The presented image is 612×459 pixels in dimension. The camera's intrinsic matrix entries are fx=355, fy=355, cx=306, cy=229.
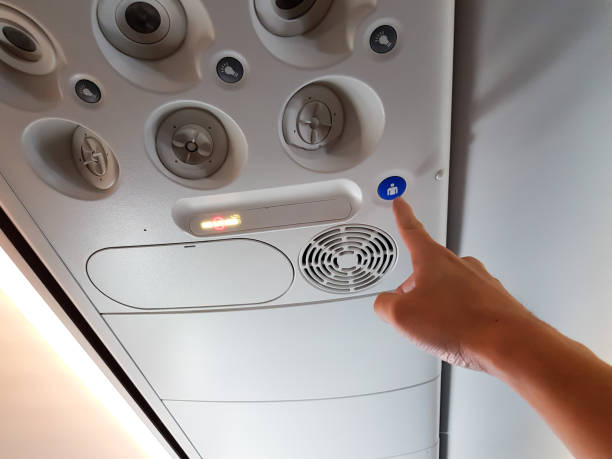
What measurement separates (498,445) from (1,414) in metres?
1.11

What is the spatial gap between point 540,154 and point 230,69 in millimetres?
427

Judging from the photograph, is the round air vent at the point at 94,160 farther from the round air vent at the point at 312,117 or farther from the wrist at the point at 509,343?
the wrist at the point at 509,343

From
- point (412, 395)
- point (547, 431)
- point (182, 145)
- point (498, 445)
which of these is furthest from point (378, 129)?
point (498, 445)

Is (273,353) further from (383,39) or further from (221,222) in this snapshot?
(383,39)

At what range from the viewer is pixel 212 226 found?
1.77 ft

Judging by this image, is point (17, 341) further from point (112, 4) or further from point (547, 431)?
point (547, 431)

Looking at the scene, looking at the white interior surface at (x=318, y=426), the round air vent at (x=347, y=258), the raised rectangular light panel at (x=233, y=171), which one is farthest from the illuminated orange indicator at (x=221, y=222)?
the white interior surface at (x=318, y=426)

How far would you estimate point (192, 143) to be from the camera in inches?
19.1

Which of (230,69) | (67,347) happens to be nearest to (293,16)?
(230,69)

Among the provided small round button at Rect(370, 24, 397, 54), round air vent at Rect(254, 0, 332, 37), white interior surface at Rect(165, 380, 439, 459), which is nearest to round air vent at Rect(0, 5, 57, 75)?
round air vent at Rect(254, 0, 332, 37)

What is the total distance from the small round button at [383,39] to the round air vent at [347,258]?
0.25 meters

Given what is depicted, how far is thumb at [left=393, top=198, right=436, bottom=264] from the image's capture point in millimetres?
413

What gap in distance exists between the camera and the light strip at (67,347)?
607 millimetres

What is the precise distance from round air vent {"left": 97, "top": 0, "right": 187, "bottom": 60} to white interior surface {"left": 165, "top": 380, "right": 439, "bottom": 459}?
738 mm
